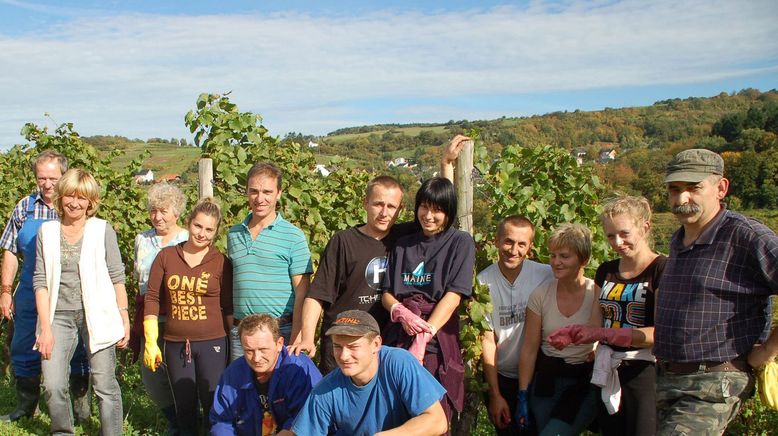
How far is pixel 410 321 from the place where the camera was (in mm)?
2969

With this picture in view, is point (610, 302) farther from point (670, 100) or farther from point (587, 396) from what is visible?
point (670, 100)

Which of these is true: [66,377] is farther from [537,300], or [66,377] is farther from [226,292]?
[537,300]

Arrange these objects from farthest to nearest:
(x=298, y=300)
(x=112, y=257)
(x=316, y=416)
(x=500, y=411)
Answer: (x=112, y=257), (x=298, y=300), (x=500, y=411), (x=316, y=416)

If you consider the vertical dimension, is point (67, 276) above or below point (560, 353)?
above

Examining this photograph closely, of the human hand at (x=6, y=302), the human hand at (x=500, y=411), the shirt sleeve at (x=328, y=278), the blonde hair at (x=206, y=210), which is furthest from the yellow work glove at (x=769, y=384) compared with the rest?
the human hand at (x=6, y=302)

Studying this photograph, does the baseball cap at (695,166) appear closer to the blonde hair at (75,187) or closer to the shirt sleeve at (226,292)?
the shirt sleeve at (226,292)

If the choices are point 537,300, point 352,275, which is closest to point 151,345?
→ point 352,275

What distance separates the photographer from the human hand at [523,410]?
3.29m

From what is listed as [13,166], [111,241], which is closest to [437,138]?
[13,166]

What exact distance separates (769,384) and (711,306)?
374mm

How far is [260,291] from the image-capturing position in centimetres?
355

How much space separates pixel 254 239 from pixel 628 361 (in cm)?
201

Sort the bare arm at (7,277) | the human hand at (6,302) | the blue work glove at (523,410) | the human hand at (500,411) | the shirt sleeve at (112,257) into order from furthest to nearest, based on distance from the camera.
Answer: the human hand at (6,302)
the bare arm at (7,277)
the shirt sleeve at (112,257)
the human hand at (500,411)
the blue work glove at (523,410)

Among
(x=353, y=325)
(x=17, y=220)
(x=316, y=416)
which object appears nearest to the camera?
(x=353, y=325)
